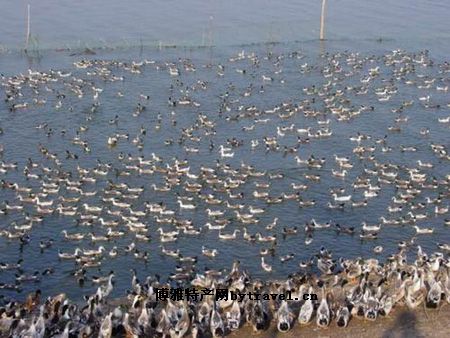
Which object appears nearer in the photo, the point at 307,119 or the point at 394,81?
the point at 307,119

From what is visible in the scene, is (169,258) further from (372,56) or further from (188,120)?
(372,56)

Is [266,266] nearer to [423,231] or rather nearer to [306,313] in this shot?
[306,313]

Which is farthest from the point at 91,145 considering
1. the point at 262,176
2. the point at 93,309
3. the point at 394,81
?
the point at 394,81

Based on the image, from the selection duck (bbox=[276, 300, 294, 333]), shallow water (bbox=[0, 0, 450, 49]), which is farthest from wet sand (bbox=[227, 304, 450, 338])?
shallow water (bbox=[0, 0, 450, 49])

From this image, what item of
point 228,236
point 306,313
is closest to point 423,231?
point 228,236

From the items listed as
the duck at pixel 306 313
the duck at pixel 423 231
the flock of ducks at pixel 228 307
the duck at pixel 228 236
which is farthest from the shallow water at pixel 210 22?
the duck at pixel 306 313

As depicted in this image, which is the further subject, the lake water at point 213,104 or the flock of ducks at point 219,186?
the lake water at point 213,104

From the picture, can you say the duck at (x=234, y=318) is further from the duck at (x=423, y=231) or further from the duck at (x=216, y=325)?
the duck at (x=423, y=231)
